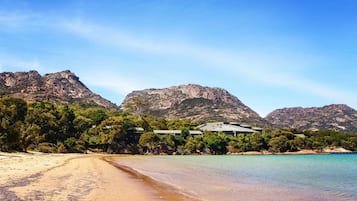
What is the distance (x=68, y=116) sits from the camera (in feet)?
312

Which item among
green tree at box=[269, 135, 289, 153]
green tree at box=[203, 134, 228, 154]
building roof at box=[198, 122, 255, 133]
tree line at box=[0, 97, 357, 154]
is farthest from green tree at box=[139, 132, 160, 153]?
building roof at box=[198, 122, 255, 133]

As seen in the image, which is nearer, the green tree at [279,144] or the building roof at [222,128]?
the green tree at [279,144]

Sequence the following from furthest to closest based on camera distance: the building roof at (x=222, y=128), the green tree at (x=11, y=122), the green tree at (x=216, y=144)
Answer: the building roof at (x=222, y=128) < the green tree at (x=216, y=144) < the green tree at (x=11, y=122)

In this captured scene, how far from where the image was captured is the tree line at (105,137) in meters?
66.8

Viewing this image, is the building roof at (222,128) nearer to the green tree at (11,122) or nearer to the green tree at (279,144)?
the green tree at (279,144)

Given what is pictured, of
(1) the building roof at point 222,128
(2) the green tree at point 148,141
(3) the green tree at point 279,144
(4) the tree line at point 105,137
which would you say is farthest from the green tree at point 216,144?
(1) the building roof at point 222,128

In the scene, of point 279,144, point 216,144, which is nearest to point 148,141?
point 216,144

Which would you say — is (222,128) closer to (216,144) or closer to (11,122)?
(216,144)

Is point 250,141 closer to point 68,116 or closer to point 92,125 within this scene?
point 92,125

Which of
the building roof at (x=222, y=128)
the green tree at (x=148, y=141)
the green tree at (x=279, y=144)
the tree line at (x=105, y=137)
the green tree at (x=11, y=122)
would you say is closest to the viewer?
the green tree at (x=11, y=122)

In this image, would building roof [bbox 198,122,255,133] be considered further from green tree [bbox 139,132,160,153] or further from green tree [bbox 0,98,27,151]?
green tree [bbox 0,98,27,151]

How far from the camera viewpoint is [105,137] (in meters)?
95.9

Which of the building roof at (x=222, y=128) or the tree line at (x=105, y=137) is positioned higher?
the building roof at (x=222, y=128)

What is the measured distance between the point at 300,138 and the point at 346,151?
93.2ft
